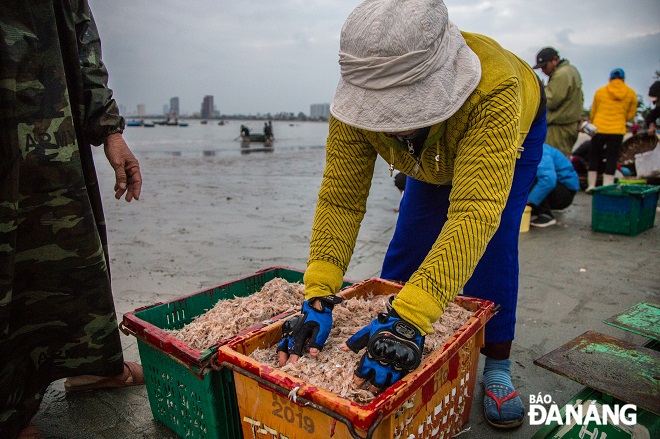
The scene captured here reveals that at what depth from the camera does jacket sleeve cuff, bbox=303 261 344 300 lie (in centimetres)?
166

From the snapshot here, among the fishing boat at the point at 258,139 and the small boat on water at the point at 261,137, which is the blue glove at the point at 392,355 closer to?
the small boat on water at the point at 261,137

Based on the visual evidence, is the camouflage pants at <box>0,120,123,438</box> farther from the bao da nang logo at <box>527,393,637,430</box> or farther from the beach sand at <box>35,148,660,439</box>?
the bao da nang logo at <box>527,393,637,430</box>

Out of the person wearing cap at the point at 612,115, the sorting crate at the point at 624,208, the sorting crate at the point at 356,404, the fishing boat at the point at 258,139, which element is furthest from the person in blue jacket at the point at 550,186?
the fishing boat at the point at 258,139

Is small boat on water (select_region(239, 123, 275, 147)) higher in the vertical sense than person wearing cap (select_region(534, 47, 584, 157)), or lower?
lower

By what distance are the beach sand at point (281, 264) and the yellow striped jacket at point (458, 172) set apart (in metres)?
0.89

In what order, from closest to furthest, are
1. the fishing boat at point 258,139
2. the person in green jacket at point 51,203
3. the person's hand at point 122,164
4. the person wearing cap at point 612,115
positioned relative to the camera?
the person in green jacket at point 51,203, the person's hand at point 122,164, the person wearing cap at point 612,115, the fishing boat at point 258,139

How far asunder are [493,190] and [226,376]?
1068mm

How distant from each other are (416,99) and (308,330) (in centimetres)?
83

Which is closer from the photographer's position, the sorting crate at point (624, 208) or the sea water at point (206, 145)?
the sorting crate at point (624, 208)

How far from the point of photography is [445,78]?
4.39ft

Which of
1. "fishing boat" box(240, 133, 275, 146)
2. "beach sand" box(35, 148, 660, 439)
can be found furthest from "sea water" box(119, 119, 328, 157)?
"beach sand" box(35, 148, 660, 439)

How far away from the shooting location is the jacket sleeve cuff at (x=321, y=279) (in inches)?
65.4

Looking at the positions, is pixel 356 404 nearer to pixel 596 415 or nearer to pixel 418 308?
pixel 418 308

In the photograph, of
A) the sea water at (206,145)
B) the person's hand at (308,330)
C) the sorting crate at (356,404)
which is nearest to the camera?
the sorting crate at (356,404)
